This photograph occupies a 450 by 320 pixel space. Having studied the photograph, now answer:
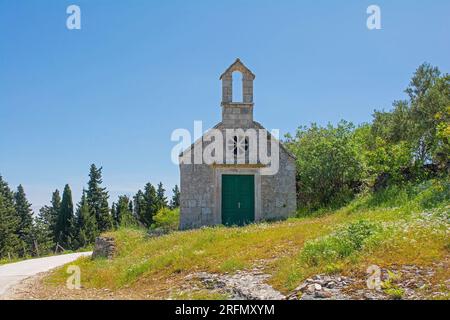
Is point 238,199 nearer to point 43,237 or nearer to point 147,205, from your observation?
point 147,205

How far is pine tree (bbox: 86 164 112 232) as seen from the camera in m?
56.8

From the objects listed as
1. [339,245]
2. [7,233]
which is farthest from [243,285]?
[7,233]

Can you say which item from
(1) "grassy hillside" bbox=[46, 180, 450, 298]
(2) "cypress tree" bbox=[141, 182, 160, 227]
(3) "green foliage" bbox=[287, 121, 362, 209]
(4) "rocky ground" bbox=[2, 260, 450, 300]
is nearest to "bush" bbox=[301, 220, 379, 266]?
(1) "grassy hillside" bbox=[46, 180, 450, 298]

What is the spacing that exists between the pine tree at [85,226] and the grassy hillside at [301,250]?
3666 centimetres

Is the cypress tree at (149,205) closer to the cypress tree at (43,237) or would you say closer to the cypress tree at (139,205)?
the cypress tree at (139,205)

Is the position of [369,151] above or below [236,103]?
below

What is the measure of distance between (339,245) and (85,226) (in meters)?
46.8

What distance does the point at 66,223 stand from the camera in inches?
2186

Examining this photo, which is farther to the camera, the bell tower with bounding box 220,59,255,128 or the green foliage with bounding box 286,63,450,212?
the bell tower with bounding box 220,59,255,128

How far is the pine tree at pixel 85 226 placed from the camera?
52.0m

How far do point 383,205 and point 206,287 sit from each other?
9313mm

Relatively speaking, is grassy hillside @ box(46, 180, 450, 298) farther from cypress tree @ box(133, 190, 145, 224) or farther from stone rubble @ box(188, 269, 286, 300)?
cypress tree @ box(133, 190, 145, 224)
